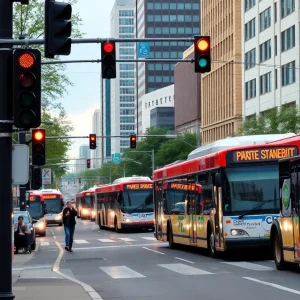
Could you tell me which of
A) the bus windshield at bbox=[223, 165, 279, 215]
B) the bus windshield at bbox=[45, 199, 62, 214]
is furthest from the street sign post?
the bus windshield at bbox=[223, 165, 279, 215]

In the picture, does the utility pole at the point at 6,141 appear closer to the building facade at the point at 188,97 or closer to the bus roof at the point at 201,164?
the bus roof at the point at 201,164

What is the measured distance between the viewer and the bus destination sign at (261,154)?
2730 centimetres

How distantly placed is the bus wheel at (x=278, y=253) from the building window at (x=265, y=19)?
7844 centimetres

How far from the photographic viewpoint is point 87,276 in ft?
77.5

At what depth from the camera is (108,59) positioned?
23453mm

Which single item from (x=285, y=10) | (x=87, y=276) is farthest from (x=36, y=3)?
(x=87, y=276)

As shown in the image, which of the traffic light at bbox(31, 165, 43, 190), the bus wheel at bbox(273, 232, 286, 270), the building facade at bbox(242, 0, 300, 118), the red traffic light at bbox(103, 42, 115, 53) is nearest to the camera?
the bus wheel at bbox(273, 232, 286, 270)

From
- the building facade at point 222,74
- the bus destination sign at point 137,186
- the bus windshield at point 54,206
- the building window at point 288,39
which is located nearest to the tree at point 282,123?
the building window at point 288,39

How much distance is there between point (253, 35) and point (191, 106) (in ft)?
159

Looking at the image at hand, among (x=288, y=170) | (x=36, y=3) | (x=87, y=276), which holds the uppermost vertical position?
(x=36, y=3)

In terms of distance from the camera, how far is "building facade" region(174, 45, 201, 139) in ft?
492

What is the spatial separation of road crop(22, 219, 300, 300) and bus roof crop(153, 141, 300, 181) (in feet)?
8.18

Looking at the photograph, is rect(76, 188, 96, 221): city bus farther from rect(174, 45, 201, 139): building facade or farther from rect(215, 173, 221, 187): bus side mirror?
rect(215, 173, 221, 187): bus side mirror

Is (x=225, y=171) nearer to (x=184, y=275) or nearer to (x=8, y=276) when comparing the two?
(x=184, y=275)
